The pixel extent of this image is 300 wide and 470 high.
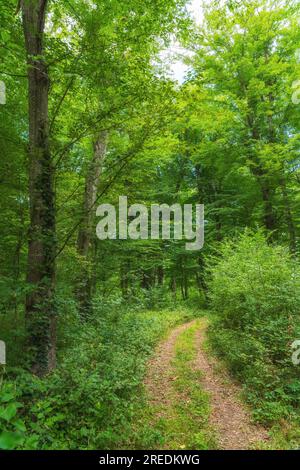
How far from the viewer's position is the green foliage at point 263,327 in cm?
490

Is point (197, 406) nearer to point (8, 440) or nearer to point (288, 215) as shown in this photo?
point (8, 440)

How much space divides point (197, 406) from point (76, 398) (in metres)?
2.19

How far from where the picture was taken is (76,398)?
154 inches

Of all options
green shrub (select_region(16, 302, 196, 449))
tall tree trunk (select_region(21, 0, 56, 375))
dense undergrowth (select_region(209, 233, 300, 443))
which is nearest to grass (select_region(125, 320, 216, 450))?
green shrub (select_region(16, 302, 196, 449))

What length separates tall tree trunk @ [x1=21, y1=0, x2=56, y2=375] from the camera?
15.1 ft

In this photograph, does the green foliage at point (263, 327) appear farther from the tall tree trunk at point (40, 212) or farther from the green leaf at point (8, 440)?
the green leaf at point (8, 440)

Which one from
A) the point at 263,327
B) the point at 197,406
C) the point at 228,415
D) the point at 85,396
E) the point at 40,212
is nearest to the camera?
the point at 85,396

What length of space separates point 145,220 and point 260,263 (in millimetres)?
6988

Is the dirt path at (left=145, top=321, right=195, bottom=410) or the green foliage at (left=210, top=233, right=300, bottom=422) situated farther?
the dirt path at (left=145, top=321, right=195, bottom=410)

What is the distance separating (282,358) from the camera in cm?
557

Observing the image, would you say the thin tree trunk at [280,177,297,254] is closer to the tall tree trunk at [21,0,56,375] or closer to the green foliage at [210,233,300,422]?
the green foliage at [210,233,300,422]

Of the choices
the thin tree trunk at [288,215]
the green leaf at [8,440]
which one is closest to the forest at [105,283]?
the green leaf at [8,440]

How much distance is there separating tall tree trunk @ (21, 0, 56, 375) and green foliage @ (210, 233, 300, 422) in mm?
3702

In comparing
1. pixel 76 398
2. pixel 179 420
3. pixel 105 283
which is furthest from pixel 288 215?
pixel 76 398
